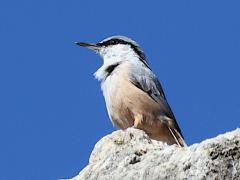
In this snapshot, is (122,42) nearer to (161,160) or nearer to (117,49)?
(117,49)

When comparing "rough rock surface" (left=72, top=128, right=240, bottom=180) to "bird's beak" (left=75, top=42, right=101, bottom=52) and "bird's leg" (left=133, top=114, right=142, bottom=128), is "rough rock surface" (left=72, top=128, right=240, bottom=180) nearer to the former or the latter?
"bird's leg" (left=133, top=114, right=142, bottom=128)

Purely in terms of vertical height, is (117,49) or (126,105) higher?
(117,49)

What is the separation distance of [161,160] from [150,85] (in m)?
4.65

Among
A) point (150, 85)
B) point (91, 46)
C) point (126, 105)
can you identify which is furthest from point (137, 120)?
point (91, 46)

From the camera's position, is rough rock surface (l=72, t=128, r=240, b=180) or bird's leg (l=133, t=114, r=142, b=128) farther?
bird's leg (l=133, t=114, r=142, b=128)

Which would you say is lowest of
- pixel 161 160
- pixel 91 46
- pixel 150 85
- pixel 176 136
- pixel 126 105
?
pixel 161 160

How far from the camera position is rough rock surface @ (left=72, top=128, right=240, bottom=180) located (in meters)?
4.56

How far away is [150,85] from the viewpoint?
9.63 meters

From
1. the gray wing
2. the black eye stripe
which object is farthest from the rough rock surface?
the black eye stripe

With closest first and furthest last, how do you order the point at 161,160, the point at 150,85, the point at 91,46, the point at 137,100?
the point at 161,160, the point at 137,100, the point at 150,85, the point at 91,46

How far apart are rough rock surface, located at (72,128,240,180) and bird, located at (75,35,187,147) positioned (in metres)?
3.13

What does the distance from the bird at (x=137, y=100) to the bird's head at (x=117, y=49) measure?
0.51ft

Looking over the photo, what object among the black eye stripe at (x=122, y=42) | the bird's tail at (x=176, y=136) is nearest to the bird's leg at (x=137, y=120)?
the bird's tail at (x=176, y=136)

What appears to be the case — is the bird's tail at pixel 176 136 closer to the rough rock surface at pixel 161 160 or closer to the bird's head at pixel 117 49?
the bird's head at pixel 117 49
